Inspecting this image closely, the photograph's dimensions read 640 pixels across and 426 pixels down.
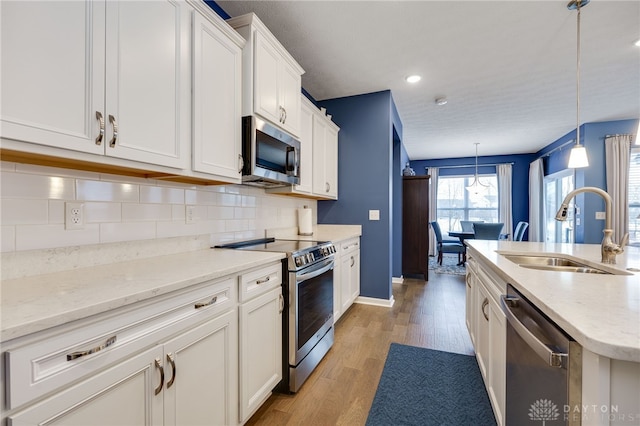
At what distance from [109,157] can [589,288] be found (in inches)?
72.0

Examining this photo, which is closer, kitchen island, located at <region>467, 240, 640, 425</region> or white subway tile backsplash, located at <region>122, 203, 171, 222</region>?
kitchen island, located at <region>467, 240, 640, 425</region>

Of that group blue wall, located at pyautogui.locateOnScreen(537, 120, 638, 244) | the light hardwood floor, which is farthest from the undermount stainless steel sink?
blue wall, located at pyautogui.locateOnScreen(537, 120, 638, 244)

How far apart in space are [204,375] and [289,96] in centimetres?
199

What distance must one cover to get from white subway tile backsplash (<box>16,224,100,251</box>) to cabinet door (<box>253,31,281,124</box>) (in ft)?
3.80

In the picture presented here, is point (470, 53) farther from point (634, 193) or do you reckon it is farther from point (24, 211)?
point (634, 193)

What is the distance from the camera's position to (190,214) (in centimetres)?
180

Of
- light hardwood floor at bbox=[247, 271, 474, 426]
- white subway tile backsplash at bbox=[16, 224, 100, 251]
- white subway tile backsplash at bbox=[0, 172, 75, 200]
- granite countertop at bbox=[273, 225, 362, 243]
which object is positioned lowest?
light hardwood floor at bbox=[247, 271, 474, 426]

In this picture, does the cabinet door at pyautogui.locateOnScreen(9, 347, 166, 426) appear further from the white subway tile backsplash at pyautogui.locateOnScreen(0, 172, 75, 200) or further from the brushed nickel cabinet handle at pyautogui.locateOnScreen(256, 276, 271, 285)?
the white subway tile backsplash at pyautogui.locateOnScreen(0, 172, 75, 200)

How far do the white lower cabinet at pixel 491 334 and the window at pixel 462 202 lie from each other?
242 inches

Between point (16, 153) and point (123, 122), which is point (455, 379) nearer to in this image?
point (123, 122)

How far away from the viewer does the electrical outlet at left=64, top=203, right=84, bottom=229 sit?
120 centimetres

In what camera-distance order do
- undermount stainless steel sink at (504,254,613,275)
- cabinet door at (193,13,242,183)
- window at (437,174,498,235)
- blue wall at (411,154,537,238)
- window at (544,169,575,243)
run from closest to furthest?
1. cabinet door at (193,13,242,183)
2. undermount stainless steel sink at (504,254,613,275)
3. window at (544,169,575,243)
4. blue wall at (411,154,537,238)
5. window at (437,174,498,235)

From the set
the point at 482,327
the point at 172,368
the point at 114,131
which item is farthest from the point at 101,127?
the point at 482,327

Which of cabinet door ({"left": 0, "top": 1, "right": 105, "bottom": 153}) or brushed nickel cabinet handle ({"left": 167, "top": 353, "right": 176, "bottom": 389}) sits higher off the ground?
cabinet door ({"left": 0, "top": 1, "right": 105, "bottom": 153})
